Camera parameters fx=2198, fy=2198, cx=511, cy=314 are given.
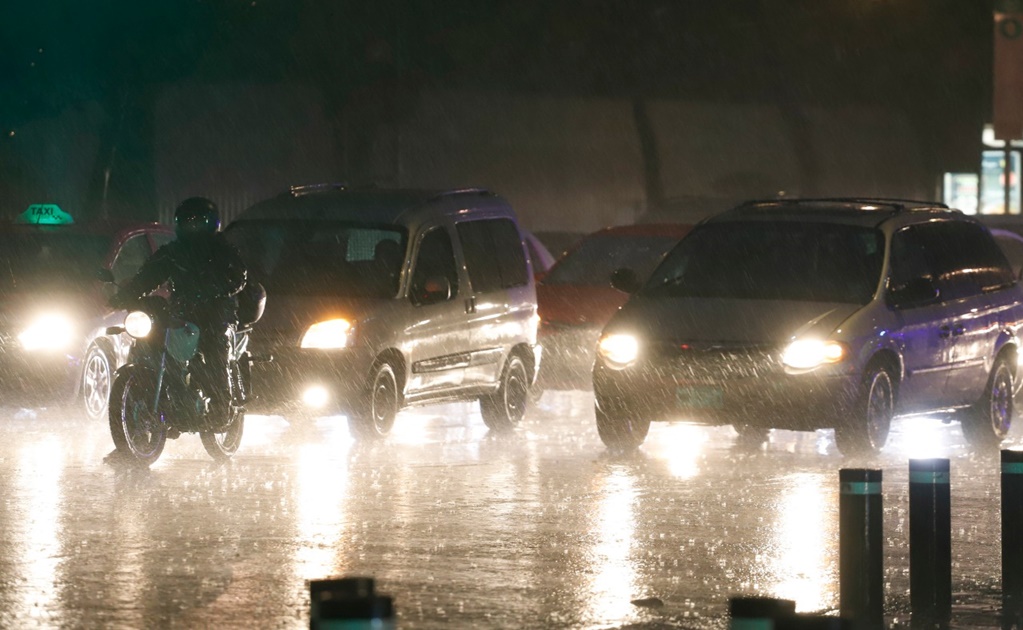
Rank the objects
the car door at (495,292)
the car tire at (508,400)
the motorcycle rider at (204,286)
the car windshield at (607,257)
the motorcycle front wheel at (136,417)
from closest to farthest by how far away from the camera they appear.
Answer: the motorcycle front wheel at (136,417)
the motorcycle rider at (204,286)
the car door at (495,292)
the car tire at (508,400)
the car windshield at (607,257)

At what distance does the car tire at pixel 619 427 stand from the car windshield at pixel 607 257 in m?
4.38

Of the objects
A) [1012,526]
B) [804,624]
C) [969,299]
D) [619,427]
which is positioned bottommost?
[804,624]

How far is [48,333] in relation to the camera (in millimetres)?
16578

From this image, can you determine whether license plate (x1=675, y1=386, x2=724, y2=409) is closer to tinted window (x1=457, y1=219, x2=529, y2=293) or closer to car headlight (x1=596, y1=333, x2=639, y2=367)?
car headlight (x1=596, y1=333, x2=639, y2=367)

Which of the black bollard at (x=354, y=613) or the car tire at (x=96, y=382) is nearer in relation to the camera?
the black bollard at (x=354, y=613)

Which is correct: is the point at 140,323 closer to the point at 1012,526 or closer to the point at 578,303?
the point at 578,303

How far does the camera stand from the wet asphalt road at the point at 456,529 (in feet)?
28.2

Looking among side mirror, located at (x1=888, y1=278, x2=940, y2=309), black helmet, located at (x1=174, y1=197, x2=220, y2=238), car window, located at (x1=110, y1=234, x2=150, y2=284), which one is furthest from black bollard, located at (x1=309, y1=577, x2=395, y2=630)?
car window, located at (x1=110, y1=234, x2=150, y2=284)

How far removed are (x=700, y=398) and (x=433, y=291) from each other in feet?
7.67

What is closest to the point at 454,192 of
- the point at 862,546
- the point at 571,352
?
the point at 571,352

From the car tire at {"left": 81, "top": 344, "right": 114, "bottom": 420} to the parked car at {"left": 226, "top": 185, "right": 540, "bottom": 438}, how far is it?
54.4 inches

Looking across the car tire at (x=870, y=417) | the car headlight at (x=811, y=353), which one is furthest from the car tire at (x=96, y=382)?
the car tire at (x=870, y=417)

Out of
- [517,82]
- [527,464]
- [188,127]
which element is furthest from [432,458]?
[517,82]

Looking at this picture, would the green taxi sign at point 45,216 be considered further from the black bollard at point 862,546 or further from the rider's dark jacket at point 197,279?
the black bollard at point 862,546
